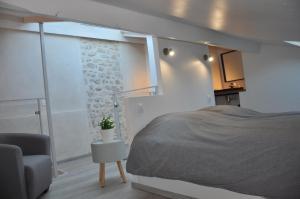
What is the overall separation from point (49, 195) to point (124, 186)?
87 centimetres

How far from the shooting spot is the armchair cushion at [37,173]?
9.27ft

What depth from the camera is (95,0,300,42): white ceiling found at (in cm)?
261

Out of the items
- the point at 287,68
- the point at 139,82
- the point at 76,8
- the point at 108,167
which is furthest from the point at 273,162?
the point at 139,82

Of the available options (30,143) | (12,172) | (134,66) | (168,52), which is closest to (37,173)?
(12,172)

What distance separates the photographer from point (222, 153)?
7.67 ft

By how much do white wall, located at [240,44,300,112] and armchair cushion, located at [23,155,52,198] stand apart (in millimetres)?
4131

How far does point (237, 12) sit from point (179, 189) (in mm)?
1949

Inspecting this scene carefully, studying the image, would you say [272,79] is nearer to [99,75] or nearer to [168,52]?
[168,52]

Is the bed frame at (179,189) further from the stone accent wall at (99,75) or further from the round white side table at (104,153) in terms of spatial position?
the stone accent wall at (99,75)

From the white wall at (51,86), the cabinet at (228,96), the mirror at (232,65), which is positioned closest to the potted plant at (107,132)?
the white wall at (51,86)

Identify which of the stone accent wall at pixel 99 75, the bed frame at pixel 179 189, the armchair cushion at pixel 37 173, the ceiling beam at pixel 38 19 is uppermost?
the ceiling beam at pixel 38 19

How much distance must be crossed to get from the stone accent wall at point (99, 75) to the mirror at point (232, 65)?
8.72ft

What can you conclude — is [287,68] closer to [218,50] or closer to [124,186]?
[218,50]

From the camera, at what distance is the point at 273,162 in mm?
1977
